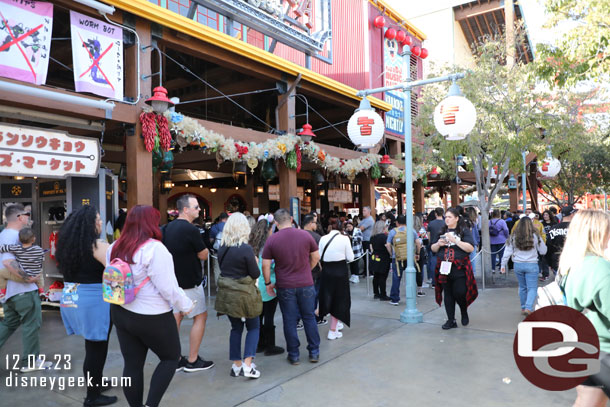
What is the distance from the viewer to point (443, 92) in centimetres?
1140

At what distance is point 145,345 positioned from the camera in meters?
3.35

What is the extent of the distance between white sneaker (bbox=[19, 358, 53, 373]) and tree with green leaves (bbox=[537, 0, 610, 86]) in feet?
29.3

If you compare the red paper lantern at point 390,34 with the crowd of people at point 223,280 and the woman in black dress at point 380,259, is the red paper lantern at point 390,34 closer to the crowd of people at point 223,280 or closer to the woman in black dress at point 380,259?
the woman in black dress at point 380,259

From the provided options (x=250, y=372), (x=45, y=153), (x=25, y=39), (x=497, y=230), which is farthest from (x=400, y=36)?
(x=250, y=372)

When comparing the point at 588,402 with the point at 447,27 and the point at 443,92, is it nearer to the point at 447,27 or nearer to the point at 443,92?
the point at 443,92

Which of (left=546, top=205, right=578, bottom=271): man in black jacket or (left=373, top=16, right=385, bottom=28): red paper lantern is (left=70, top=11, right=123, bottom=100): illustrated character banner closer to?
A: (left=546, top=205, right=578, bottom=271): man in black jacket

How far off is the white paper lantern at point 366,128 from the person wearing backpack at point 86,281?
15.0 ft

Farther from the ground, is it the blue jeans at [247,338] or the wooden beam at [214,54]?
the wooden beam at [214,54]

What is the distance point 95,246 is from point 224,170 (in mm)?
11039

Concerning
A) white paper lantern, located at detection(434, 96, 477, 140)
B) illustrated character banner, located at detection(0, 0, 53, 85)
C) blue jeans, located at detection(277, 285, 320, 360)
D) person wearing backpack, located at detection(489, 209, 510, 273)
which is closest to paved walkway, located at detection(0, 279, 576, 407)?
blue jeans, located at detection(277, 285, 320, 360)

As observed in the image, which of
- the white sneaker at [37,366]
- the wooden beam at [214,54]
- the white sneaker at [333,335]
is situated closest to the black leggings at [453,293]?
the white sneaker at [333,335]

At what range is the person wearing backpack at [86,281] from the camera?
363 centimetres

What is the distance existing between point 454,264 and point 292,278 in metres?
2.70

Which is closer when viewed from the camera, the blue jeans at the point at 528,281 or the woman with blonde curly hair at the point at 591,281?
the woman with blonde curly hair at the point at 591,281
